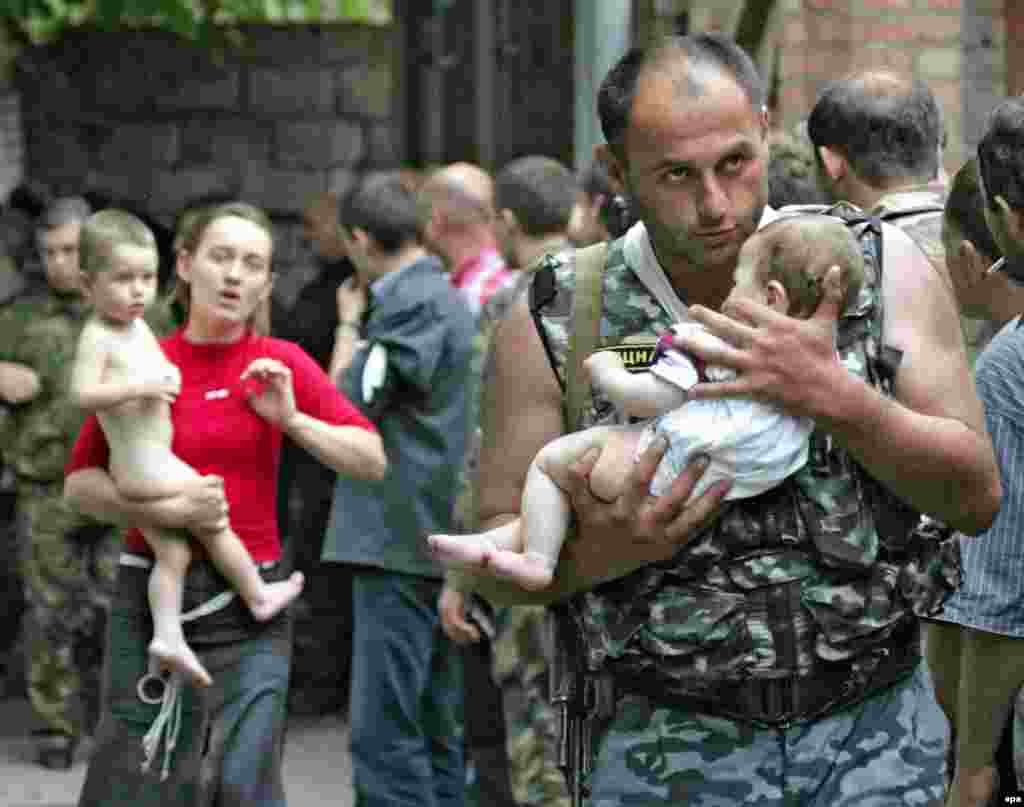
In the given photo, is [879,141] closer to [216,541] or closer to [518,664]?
[216,541]

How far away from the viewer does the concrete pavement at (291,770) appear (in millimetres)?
8281

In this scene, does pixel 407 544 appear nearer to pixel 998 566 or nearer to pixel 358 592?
pixel 358 592

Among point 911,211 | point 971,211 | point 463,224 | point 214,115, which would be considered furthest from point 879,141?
point 214,115

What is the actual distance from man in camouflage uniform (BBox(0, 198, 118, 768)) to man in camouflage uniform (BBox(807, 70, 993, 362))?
427 centimetres

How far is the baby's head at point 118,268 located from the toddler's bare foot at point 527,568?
8.19 ft

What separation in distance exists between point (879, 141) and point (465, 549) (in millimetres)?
1979

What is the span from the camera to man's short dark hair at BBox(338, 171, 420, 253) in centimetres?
758

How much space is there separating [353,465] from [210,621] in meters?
0.54

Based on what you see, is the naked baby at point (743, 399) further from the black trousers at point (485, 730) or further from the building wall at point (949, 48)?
the black trousers at point (485, 730)

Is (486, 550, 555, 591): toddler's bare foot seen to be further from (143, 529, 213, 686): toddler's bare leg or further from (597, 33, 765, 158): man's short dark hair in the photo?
(143, 529, 213, 686): toddler's bare leg

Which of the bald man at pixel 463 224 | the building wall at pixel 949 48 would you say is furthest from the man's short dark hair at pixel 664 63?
the bald man at pixel 463 224

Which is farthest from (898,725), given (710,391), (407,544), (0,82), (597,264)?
(0,82)

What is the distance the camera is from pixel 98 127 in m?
11.6

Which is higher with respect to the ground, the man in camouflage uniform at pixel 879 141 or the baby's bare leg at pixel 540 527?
the man in camouflage uniform at pixel 879 141
